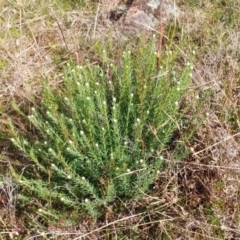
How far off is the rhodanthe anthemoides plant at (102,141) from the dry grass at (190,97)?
0.56 ft

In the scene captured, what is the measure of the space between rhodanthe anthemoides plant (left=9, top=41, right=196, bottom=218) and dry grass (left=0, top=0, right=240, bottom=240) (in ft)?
0.56

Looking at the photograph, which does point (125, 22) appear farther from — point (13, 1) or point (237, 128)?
point (237, 128)

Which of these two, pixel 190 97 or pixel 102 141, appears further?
pixel 190 97

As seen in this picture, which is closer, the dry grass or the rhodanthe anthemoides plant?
the rhodanthe anthemoides plant

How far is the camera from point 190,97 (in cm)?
377

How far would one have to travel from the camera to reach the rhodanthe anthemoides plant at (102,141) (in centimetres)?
312

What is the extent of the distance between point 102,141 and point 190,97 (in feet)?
3.27

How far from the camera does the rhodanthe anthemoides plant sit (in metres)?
3.12

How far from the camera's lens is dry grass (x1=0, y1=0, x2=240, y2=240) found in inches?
127

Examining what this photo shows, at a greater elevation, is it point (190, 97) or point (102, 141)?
point (102, 141)

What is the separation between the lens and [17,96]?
161 inches

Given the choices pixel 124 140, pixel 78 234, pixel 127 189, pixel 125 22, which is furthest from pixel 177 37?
pixel 78 234

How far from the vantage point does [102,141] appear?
314 cm

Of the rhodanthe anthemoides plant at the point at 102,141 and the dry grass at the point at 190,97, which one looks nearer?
the rhodanthe anthemoides plant at the point at 102,141
